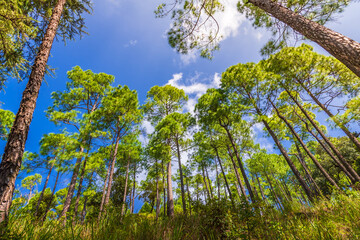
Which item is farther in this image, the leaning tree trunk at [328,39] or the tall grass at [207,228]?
the leaning tree trunk at [328,39]

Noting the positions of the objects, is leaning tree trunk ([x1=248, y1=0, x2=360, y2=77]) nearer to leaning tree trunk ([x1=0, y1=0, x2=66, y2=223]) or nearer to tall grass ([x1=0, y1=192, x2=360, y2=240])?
tall grass ([x1=0, y1=192, x2=360, y2=240])

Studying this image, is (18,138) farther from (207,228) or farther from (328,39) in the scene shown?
(328,39)

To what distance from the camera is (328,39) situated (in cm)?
295

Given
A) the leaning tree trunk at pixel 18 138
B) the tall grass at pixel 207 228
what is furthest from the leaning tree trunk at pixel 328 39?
the leaning tree trunk at pixel 18 138

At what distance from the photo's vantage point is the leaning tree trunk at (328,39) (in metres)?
2.59

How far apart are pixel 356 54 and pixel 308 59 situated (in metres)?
9.99

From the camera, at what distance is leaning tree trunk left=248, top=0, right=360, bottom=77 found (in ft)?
8.48

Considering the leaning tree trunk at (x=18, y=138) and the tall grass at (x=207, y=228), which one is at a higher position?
the leaning tree trunk at (x=18, y=138)

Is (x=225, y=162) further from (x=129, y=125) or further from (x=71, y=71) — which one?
(x=71, y=71)

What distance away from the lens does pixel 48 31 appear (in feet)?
13.2

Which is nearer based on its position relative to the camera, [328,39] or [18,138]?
[18,138]

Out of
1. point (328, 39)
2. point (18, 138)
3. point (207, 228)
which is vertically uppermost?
point (328, 39)

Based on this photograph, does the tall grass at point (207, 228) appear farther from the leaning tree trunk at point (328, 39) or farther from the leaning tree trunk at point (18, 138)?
the leaning tree trunk at point (328, 39)

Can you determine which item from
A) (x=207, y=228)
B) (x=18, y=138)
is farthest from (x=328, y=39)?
(x=18, y=138)
